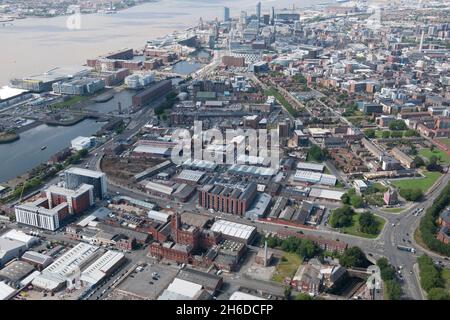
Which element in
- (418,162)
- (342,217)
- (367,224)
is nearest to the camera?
(367,224)

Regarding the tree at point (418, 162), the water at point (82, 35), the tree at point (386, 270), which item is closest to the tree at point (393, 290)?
the tree at point (386, 270)

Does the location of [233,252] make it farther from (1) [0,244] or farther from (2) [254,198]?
(1) [0,244]

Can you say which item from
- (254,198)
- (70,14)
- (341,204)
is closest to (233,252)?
(254,198)

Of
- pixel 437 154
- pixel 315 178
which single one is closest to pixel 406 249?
pixel 315 178

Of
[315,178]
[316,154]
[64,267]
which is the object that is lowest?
[64,267]

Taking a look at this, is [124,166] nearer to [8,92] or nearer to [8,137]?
[8,137]

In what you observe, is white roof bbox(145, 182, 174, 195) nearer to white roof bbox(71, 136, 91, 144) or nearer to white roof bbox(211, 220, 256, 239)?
white roof bbox(211, 220, 256, 239)
